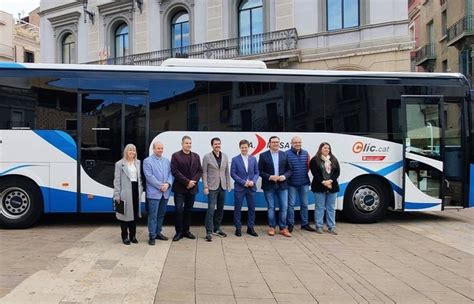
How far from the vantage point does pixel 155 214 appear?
7.57 metres

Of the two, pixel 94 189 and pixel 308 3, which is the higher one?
pixel 308 3

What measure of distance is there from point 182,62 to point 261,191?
124 inches

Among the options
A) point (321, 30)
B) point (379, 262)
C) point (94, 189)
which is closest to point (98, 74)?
point (94, 189)

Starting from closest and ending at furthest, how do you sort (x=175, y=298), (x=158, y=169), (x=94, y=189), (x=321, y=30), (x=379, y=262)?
(x=175, y=298)
(x=379, y=262)
(x=158, y=169)
(x=94, y=189)
(x=321, y=30)

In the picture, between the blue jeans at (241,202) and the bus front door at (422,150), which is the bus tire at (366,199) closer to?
the bus front door at (422,150)

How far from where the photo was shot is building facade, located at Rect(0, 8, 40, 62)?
4550 cm

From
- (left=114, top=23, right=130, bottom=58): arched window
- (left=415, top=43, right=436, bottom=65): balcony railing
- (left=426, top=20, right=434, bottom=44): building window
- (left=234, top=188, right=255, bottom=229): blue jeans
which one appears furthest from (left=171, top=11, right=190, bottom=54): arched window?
(left=426, top=20, right=434, bottom=44): building window

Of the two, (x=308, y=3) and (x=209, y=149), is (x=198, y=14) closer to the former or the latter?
(x=308, y=3)

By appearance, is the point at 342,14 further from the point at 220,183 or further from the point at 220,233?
the point at 220,233

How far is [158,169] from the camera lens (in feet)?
24.8

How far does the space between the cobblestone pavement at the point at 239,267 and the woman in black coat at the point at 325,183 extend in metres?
0.38

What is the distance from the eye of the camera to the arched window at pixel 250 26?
839 inches

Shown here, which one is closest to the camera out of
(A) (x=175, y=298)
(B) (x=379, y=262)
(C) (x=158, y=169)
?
(A) (x=175, y=298)

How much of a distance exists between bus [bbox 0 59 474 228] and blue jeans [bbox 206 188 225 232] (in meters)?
1.02
